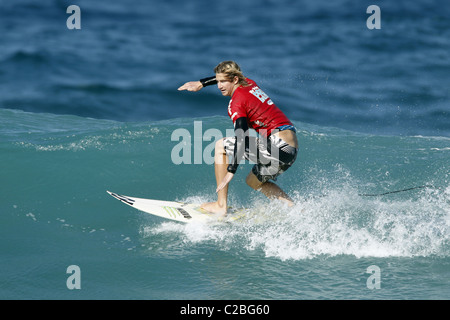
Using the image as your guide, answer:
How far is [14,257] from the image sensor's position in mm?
5723

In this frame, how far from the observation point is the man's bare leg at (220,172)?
6.36 metres

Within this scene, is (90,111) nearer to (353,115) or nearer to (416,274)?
(353,115)

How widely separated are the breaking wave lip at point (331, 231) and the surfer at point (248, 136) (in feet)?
1.50

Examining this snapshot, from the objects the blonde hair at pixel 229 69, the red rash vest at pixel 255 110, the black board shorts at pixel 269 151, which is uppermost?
the blonde hair at pixel 229 69

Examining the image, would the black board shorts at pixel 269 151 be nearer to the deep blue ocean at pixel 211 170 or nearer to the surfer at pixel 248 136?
the surfer at pixel 248 136

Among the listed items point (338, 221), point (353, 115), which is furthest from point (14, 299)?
point (353, 115)

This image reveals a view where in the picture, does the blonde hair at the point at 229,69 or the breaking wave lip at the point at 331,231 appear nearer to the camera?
the breaking wave lip at the point at 331,231

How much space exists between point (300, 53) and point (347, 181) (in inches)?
470

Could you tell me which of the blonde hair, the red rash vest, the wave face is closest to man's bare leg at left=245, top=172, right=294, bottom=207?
the wave face

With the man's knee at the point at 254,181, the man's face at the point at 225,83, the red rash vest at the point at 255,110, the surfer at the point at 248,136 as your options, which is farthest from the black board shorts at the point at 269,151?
the man's face at the point at 225,83

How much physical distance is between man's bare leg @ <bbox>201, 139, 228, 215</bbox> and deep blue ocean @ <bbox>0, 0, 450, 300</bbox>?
0.82ft

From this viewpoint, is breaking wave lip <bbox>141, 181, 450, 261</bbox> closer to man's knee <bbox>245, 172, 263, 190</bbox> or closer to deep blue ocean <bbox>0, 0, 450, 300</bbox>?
deep blue ocean <bbox>0, 0, 450, 300</bbox>

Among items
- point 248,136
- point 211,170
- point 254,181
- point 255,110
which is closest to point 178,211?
point 254,181

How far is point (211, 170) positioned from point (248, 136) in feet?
8.75
